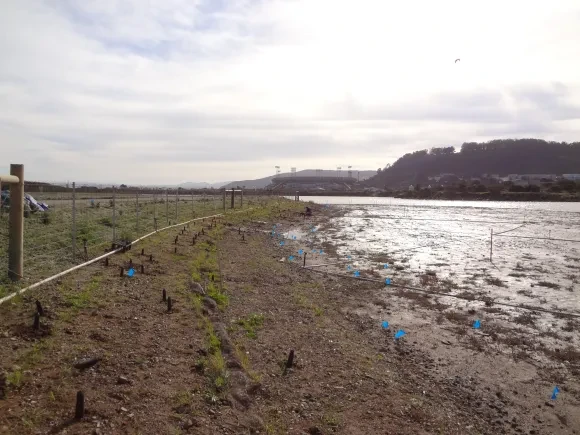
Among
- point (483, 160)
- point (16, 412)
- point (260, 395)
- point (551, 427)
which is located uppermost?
point (483, 160)

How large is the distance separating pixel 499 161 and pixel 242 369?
620 feet

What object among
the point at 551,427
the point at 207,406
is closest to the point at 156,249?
the point at 207,406

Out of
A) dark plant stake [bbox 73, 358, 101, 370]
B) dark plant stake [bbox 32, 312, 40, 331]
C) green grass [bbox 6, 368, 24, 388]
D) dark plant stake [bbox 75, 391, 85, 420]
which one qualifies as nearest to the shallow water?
dark plant stake [bbox 73, 358, 101, 370]

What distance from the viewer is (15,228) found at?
691 centimetres

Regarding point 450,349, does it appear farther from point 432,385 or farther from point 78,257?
point 78,257

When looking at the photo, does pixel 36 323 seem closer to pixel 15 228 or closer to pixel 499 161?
pixel 15 228

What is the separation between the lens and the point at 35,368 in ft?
14.3

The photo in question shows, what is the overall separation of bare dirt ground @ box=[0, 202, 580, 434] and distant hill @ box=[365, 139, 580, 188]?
178 m

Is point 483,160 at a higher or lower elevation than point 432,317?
higher

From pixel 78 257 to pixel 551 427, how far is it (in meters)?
8.74

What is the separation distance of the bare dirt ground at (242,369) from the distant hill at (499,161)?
178m

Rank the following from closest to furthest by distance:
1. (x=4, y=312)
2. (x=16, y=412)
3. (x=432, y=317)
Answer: (x=16, y=412) < (x=4, y=312) < (x=432, y=317)

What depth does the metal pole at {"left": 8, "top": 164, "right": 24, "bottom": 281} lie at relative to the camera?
6.87 meters

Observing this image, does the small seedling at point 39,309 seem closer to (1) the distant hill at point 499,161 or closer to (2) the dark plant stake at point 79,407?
(2) the dark plant stake at point 79,407
